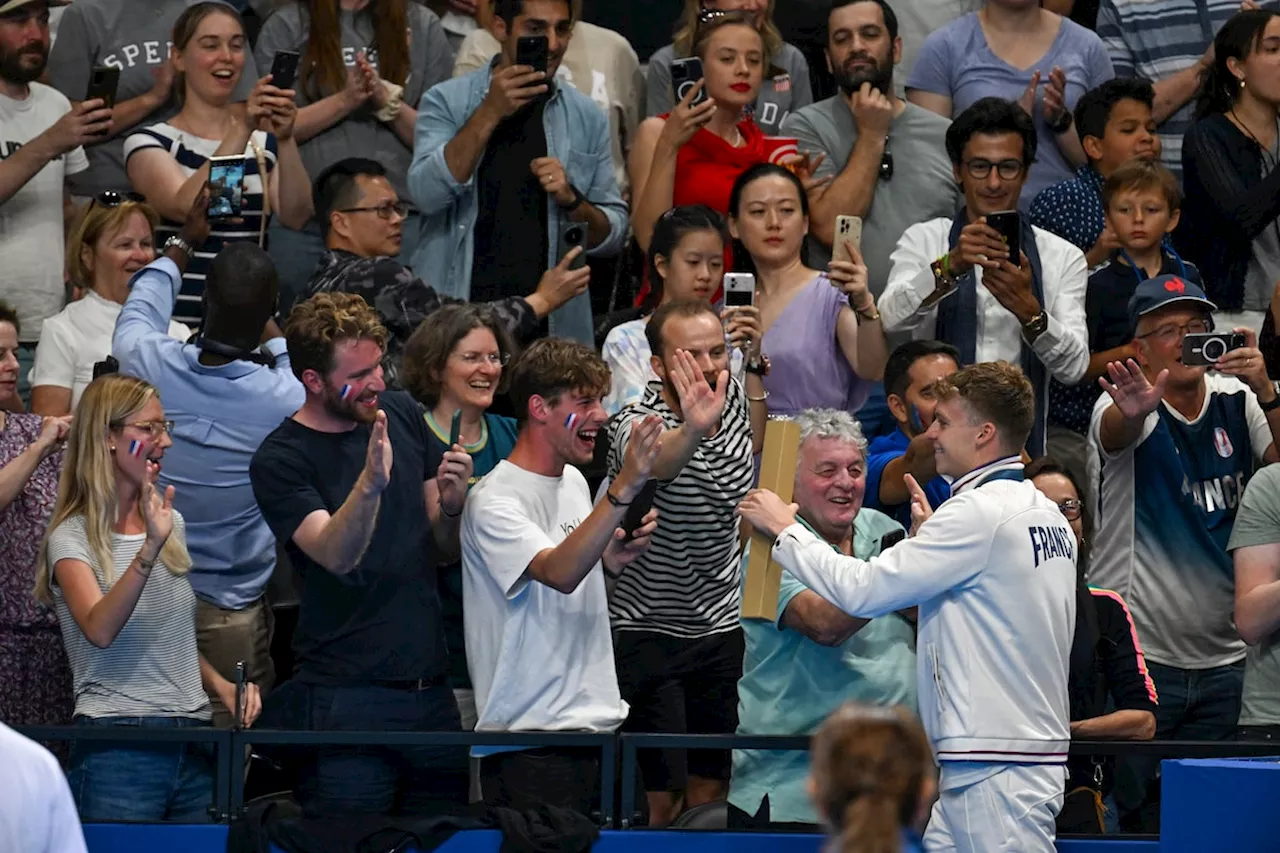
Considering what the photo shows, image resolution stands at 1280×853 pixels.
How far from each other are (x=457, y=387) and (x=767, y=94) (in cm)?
290

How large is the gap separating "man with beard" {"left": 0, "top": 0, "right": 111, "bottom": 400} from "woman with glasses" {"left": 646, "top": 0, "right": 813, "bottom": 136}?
7.81ft

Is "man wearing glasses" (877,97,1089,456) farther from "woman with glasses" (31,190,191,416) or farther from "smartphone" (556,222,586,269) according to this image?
"woman with glasses" (31,190,191,416)

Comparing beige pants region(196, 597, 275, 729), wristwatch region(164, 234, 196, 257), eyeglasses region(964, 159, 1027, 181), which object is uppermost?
eyeglasses region(964, 159, 1027, 181)

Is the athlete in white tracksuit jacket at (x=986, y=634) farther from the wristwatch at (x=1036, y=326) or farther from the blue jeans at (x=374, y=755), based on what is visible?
the wristwatch at (x=1036, y=326)

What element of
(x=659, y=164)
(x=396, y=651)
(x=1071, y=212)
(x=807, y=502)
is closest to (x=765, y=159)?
(x=659, y=164)

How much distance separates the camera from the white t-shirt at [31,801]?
10.5 ft

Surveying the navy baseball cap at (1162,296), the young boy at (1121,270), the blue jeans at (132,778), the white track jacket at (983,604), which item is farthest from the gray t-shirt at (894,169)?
the blue jeans at (132,778)

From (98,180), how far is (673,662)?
139 inches

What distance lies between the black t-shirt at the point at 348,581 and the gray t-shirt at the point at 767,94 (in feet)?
10.5

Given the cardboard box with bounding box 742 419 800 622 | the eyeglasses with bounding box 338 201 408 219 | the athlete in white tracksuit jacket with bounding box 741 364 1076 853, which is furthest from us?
the eyeglasses with bounding box 338 201 408 219

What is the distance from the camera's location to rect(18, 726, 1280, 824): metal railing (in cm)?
539

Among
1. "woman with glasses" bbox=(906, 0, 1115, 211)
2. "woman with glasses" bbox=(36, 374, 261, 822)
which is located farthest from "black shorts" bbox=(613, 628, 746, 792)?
"woman with glasses" bbox=(906, 0, 1115, 211)

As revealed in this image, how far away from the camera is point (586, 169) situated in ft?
25.3

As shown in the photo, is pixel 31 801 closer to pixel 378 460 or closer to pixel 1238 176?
→ pixel 378 460
